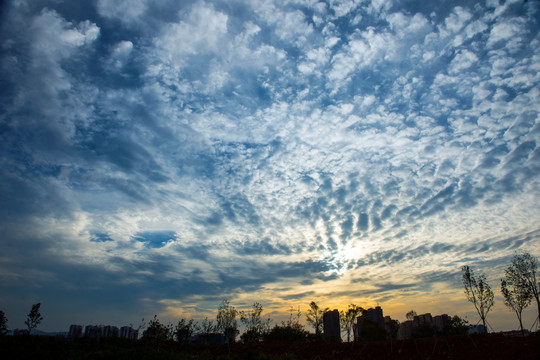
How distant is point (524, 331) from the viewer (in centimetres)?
3766

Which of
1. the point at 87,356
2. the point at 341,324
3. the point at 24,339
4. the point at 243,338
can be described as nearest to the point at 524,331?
the point at 341,324

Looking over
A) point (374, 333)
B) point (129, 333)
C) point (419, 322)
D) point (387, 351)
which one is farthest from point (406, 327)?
point (129, 333)

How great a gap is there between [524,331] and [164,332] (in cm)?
4902

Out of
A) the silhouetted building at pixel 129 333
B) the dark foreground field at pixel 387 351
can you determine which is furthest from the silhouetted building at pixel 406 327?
the silhouetted building at pixel 129 333

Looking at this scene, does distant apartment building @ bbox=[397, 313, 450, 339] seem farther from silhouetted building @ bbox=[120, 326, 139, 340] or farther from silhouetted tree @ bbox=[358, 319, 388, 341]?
silhouetted building @ bbox=[120, 326, 139, 340]

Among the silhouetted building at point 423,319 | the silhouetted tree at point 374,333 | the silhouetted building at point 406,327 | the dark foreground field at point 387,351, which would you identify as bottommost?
the silhouetted building at point 406,327

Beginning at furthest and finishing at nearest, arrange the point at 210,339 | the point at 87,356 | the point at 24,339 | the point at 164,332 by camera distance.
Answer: the point at 210,339 → the point at 164,332 → the point at 24,339 → the point at 87,356

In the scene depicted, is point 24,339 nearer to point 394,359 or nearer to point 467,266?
point 394,359

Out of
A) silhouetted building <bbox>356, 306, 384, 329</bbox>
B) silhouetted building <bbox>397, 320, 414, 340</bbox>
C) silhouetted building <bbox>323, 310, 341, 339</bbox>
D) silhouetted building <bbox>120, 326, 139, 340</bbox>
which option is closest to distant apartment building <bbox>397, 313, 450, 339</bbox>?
silhouetted building <bbox>397, 320, 414, 340</bbox>

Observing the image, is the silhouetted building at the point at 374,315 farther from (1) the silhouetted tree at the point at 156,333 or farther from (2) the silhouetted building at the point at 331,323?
(1) the silhouetted tree at the point at 156,333

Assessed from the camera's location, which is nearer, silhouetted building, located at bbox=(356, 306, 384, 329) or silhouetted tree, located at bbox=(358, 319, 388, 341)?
silhouetted tree, located at bbox=(358, 319, 388, 341)

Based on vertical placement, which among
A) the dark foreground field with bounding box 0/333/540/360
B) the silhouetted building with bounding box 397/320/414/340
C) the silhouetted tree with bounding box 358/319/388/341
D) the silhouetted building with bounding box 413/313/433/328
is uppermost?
the dark foreground field with bounding box 0/333/540/360

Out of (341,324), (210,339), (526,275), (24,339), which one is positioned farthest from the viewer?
(341,324)

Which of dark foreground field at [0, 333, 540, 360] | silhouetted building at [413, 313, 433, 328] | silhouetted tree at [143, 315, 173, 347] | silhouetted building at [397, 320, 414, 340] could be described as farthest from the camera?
silhouetted building at [397, 320, 414, 340]
